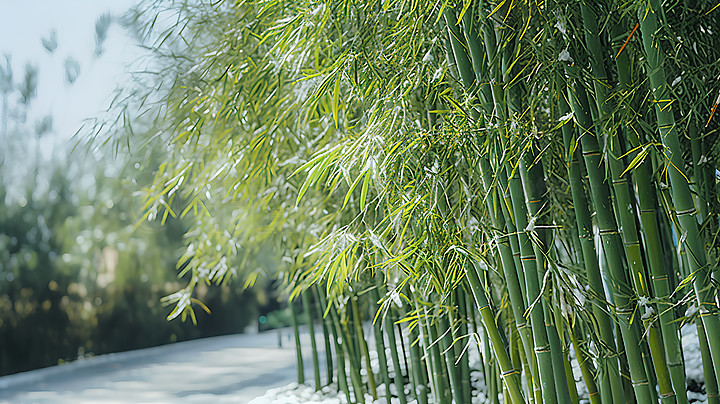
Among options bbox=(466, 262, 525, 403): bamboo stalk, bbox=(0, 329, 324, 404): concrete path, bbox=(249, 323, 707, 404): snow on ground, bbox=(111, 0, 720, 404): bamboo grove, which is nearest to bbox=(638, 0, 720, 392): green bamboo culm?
bbox=(111, 0, 720, 404): bamboo grove

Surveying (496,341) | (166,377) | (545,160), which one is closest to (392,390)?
(496,341)

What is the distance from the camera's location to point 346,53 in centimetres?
164

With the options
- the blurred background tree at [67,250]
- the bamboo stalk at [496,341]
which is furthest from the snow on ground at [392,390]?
the blurred background tree at [67,250]

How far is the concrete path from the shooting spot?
199 inches

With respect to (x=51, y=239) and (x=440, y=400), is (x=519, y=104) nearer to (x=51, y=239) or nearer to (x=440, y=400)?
(x=440, y=400)

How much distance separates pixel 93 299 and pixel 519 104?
681 cm

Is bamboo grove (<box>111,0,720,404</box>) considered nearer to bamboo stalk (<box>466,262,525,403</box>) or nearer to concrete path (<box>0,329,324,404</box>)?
bamboo stalk (<box>466,262,525,403</box>)

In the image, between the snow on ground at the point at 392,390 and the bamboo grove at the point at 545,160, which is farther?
the snow on ground at the point at 392,390

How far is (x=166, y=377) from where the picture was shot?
6.05 m

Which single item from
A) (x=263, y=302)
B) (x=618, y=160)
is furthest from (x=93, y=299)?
(x=618, y=160)

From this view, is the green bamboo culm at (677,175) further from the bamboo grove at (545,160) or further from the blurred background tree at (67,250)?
the blurred background tree at (67,250)

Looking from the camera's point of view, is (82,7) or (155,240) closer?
(82,7)

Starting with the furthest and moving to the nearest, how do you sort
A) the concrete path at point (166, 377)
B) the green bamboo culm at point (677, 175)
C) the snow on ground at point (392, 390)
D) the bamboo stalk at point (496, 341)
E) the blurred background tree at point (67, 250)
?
the blurred background tree at point (67, 250), the concrete path at point (166, 377), the snow on ground at point (392, 390), the bamboo stalk at point (496, 341), the green bamboo culm at point (677, 175)

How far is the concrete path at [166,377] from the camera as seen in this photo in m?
5.05
